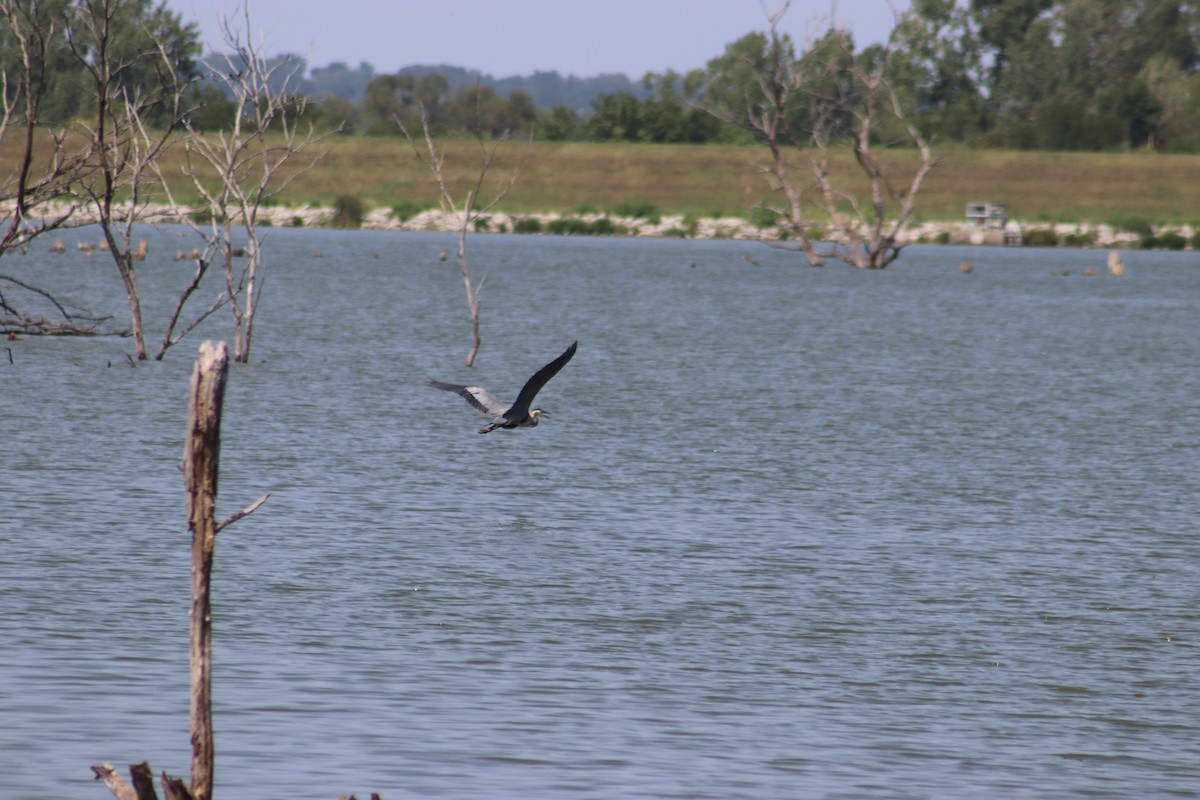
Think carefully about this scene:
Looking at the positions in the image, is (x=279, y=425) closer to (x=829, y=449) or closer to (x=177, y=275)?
(x=829, y=449)

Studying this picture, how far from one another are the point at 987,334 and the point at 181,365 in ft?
75.9

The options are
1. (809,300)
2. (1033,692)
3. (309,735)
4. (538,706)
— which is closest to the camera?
(309,735)

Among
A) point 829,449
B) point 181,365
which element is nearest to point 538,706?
point 829,449

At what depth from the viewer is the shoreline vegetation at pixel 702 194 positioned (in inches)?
4545

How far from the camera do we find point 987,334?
150 ft

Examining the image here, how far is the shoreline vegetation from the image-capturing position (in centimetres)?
11544

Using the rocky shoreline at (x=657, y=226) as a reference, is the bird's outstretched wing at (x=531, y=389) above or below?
below

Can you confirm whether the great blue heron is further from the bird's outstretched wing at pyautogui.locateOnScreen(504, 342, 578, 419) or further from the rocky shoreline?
the rocky shoreline

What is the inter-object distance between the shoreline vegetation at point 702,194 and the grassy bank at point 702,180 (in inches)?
4.1

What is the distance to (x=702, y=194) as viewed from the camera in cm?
12338

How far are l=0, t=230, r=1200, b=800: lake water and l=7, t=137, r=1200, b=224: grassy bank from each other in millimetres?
87914

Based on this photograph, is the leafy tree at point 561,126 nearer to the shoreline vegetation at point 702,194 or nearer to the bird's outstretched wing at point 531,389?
the shoreline vegetation at point 702,194

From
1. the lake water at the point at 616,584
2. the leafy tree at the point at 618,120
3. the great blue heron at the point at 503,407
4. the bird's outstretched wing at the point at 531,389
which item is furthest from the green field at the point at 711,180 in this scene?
the bird's outstretched wing at the point at 531,389

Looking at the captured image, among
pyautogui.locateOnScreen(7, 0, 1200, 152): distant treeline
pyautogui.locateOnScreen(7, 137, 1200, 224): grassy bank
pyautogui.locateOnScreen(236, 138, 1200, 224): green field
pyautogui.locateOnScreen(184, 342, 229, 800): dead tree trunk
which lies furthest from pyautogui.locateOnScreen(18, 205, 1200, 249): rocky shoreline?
pyautogui.locateOnScreen(184, 342, 229, 800): dead tree trunk
